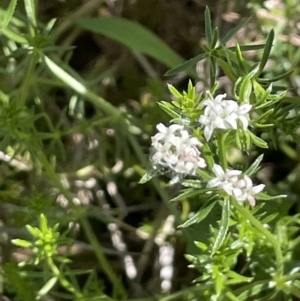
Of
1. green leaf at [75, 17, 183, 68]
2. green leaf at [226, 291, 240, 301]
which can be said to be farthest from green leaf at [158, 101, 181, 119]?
green leaf at [75, 17, 183, 68]

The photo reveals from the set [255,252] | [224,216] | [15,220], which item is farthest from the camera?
[15,220]

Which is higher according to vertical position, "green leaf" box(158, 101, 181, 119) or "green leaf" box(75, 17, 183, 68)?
"green leaf" box(75, 17, 183, 68)

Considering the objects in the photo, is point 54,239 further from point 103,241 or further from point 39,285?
point 103,241

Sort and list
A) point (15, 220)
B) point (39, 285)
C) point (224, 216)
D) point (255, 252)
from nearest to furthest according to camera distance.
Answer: point (224, 216), point (255, 252), point (39, 285), point (15, 220)

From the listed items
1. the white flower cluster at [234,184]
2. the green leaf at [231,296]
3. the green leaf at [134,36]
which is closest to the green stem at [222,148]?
the white flower cluster at [234,184]

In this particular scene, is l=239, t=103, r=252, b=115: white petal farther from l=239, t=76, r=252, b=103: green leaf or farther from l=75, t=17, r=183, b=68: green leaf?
l=75, t=17, r=183, b=68: green leaf

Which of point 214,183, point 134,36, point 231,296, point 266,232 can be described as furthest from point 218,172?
point 134,36

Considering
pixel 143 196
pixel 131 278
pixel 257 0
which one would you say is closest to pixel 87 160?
pixel 143 196

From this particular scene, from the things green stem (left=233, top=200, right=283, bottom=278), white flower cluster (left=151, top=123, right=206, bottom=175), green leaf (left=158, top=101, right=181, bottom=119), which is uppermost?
green leaf (left=158, top=101, right=181, bottom=119)
